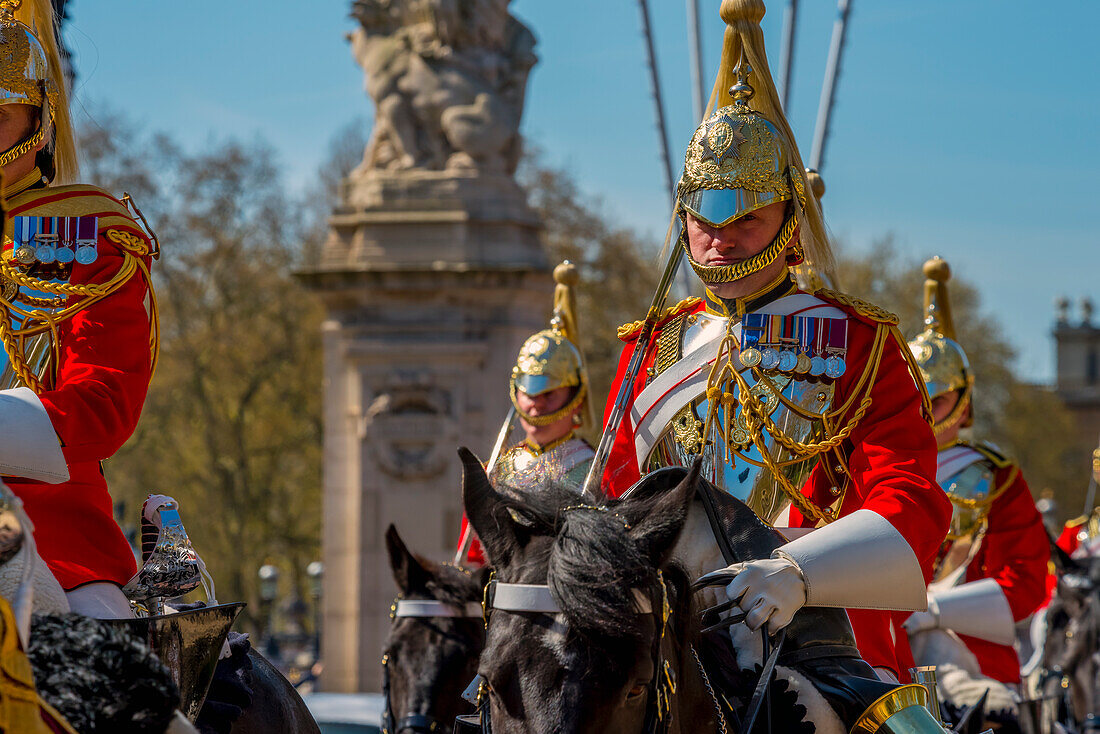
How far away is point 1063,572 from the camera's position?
34.1 feet

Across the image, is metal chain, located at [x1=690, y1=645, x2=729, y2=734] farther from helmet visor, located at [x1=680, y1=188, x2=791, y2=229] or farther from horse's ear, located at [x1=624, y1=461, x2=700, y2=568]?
helmet visor, located at [x1=680, y1=188, x2=791, y2=229]

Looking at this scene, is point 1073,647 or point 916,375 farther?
point 1073,647

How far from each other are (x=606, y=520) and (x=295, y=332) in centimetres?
2722

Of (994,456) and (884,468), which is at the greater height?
(884,468)

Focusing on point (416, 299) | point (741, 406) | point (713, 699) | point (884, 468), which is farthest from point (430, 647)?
point (416, 299)

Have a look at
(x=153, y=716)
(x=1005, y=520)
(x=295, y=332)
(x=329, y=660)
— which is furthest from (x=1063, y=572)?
(x=295, y=332)

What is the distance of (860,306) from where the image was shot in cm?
493

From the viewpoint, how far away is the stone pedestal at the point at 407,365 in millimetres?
17375

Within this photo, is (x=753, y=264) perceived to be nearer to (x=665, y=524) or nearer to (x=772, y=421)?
(x=772, y=421)

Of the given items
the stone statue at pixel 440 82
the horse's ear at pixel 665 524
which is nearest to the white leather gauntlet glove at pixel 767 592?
the horse's ear at pixel 665 524

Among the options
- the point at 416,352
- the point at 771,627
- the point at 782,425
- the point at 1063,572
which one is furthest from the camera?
the point at 416,352

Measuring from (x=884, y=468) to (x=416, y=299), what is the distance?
13341 millimetres

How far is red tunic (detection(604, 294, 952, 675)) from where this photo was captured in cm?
436

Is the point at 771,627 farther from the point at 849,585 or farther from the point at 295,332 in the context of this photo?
the point at 295,332
